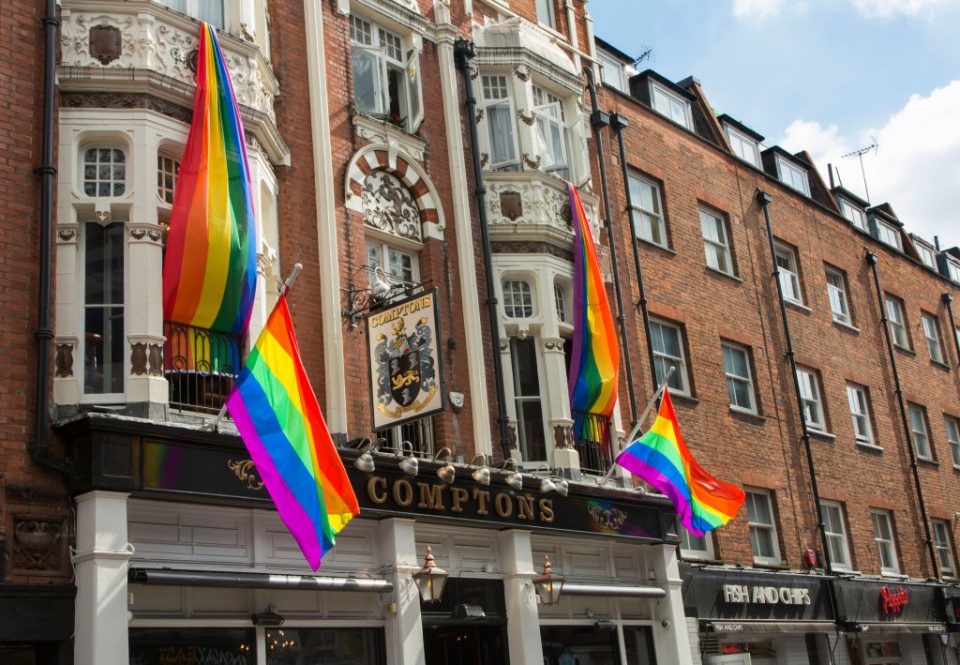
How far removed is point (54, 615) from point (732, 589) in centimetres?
1277

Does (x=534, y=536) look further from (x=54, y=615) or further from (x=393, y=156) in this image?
(x=54, y=615)

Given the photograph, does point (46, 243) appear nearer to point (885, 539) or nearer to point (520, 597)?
point (520, 597)

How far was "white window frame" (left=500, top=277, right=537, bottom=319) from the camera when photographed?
61.3ft

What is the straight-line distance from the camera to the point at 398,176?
57.7 ft

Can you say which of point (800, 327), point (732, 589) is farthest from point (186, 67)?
point (800, 327)

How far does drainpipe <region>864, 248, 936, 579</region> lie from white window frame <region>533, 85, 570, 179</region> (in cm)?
1356

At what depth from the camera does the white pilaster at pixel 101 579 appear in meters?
11.0

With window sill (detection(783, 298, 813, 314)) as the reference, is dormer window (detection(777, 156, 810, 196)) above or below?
above

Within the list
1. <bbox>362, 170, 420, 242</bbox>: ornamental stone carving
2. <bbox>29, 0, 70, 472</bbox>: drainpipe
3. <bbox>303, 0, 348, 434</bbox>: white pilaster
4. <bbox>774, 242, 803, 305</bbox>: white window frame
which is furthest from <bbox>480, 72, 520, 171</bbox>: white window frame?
<bbox>774, 242, 803, 305</bbox>: white window frame

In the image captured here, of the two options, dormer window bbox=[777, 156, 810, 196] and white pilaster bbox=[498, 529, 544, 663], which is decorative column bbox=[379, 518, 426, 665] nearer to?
white pilaster bbox=[498, 529, 544, 663]

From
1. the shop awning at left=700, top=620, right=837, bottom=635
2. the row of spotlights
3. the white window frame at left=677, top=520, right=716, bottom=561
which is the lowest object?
the shop awning at left=700, top=620, right=837, bottom=635

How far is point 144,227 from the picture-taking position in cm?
1293

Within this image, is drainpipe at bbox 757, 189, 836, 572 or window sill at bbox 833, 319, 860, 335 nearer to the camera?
drainpipe at bbox 757, 189, 836, 572

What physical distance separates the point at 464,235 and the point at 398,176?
1.37 metres
